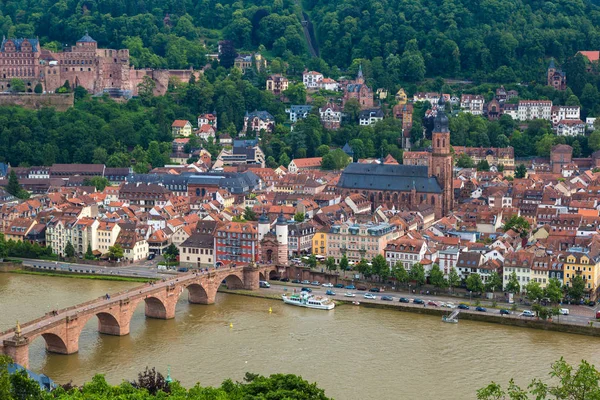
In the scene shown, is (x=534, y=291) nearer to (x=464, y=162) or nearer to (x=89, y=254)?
(x=89, y=254)

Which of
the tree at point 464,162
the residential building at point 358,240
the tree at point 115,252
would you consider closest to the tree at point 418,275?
the residential building at point 358,240

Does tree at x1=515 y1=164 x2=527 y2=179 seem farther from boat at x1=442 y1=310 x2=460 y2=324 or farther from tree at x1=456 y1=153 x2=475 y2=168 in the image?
boat at x1=442 y1=310 x2=460 y2=324

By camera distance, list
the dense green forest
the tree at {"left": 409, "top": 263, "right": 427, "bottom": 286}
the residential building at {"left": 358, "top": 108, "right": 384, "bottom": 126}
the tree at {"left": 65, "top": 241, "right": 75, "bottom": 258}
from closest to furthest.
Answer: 1. the tree at {"left": 409, "top": 263, "right": 427, "bottom": 286}
2. the tree at {"left": 65, "top": 241, "right": 75, "bottom": 258}
3. the residential building at {"left": 358, "top": 108, "right": 384, "bottom": 126}
4. the dense green forest

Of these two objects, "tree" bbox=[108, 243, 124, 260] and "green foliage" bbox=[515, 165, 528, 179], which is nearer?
"tree" bbox=[108, 243, 124, 260]

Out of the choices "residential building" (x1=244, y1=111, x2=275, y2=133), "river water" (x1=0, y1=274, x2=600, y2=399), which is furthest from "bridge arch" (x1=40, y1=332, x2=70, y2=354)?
"residential building" (x1=244, y1=111, x2=275, y2=133)

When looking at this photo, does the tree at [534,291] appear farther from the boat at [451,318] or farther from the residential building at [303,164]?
the residential building at [303,164]

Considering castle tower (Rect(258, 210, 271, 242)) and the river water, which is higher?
castle tower (Rect(258, 210, 271, 242))

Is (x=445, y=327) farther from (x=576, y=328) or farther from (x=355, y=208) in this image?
(x=355, y=208)
